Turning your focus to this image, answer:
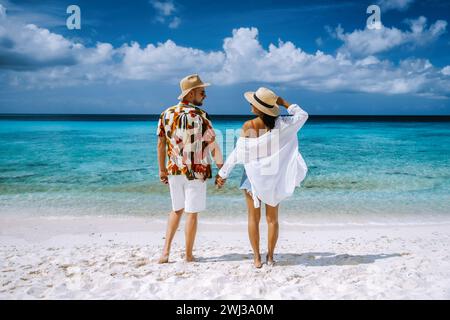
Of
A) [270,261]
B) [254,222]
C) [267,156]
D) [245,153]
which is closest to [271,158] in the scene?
[267,156]

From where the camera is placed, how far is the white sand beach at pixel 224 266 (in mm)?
3477

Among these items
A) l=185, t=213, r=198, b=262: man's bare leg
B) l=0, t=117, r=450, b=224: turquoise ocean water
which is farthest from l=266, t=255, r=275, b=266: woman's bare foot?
l=0, t=117, r=450, b=224: turquoise ocean water

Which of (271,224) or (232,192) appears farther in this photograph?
(232,192)

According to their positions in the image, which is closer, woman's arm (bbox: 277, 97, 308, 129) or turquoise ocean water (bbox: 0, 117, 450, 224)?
woman's arm (bbox: 277, 97, 308, 129)

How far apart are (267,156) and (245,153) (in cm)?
24

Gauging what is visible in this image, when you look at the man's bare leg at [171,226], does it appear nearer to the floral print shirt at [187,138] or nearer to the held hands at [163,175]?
the held hands at [163,175]

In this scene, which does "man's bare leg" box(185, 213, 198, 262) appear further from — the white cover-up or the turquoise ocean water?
the turquoise ocean water

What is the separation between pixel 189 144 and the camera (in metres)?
4.04

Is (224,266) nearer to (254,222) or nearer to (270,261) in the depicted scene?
(270,261)

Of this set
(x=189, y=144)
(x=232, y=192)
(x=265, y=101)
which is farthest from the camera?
(x=232, y=192)

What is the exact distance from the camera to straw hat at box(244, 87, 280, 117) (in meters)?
3.79
